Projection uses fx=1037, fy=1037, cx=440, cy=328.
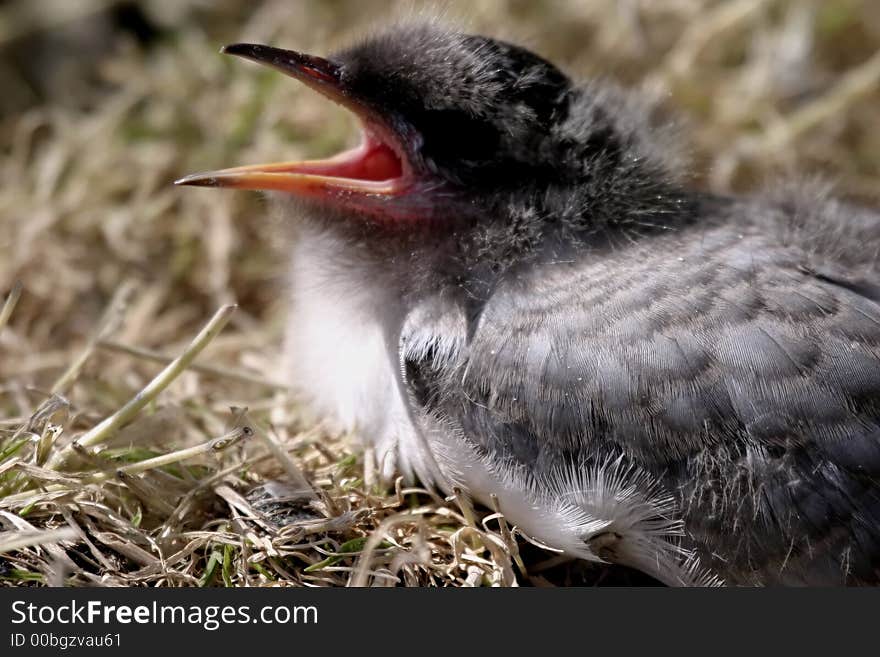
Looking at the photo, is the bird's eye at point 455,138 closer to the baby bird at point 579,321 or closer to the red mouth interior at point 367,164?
the baby bird at point 579,321

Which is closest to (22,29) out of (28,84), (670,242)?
(28,84)

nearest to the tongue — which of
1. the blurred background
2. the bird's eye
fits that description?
the bird's eye

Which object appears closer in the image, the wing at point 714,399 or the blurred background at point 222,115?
the wing at point 714,399

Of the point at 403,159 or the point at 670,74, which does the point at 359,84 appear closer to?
the point at 403,159

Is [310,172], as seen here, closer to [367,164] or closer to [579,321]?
[367,164]

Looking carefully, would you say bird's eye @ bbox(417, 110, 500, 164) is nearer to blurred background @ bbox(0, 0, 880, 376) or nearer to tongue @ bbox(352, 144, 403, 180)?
tongue @ bbox(352, 144, 403, 180)

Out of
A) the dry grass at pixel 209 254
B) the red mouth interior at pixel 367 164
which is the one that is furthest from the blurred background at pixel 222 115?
the red mouth interior at pixel 367 164
